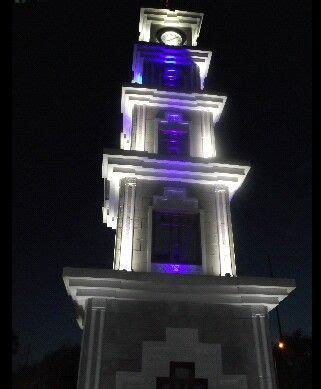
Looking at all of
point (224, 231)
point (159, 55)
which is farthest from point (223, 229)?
point (159, 55)

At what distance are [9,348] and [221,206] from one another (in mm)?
12713

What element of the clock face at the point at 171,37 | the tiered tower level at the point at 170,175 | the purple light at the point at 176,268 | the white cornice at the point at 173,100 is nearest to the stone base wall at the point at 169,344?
the purple light at the point at 176,268

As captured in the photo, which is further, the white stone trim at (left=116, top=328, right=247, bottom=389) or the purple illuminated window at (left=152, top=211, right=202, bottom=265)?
the purple illuminated window at (left=152, top=211, right=202, bottom=265)

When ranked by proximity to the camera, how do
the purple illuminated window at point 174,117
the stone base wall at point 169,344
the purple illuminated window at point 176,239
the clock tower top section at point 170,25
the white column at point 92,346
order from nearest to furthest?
the white column at point 92,346 → the stone base wall at point 169,344 → the purple illuminated window at point 176,239 → the purple illuminated window at point 174,117 → the clock tower top section at point 170,25

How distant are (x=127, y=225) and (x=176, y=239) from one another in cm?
165

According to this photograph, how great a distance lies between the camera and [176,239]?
1453 cm

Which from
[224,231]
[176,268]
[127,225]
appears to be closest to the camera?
[176,268]

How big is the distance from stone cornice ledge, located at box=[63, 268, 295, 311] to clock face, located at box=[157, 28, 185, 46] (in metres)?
13.6

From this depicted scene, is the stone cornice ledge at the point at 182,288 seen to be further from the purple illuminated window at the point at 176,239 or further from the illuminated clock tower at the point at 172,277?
the purple illuminated window at the point at 176,239

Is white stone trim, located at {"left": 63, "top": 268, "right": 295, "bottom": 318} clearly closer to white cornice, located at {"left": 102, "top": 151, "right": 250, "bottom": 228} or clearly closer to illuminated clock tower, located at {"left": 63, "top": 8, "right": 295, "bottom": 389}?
illuminated clock tower, located at {"left": 63, "top": 8, "right": 295, "bottom": 389}

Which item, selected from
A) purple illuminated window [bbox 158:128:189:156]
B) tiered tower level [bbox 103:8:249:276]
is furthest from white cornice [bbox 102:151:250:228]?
purple illuminated window [bbox 158:128:189:156]

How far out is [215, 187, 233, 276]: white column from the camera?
548 inches

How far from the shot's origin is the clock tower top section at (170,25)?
2202 cm

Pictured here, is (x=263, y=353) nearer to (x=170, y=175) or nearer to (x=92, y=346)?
(x=92, y=346)
